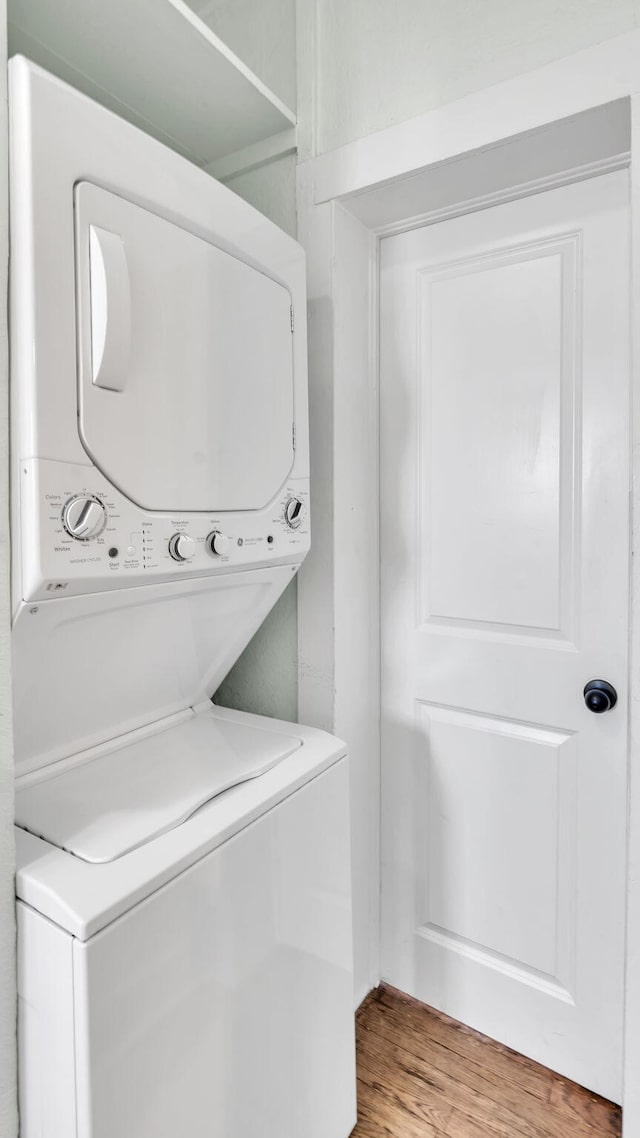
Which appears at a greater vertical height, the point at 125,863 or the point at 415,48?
the point at 415,48

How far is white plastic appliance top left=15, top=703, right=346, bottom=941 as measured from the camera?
0.79 m

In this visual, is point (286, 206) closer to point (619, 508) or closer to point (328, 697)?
point (619, 508)

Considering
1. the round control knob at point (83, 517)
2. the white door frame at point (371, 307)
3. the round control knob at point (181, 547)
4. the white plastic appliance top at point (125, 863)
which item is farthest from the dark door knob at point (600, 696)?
the round control knob at point (83, 517)

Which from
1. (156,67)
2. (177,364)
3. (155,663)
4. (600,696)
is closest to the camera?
(177,364)

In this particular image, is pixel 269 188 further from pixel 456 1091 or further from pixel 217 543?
pixel 456 1091

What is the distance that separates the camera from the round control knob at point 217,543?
109 centimetres

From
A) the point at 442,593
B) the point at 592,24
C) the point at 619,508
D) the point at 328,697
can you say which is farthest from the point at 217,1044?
the point at 592,24

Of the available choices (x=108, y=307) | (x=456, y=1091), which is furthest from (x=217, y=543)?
(x=456, y=1091)

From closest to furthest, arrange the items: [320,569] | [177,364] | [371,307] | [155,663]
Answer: [177,364]
[155,663]
[320,569]
[371,307]

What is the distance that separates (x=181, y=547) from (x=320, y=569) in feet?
1.91

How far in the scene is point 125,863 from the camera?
2.85 feet

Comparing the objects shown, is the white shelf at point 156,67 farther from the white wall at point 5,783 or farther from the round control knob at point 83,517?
the round control knob at point 83,517

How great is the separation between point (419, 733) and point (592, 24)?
159 centimetres

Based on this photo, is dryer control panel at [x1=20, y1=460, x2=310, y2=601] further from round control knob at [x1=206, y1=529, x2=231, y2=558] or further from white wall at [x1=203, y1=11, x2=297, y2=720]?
white wall at [x1=203, y1=11, x2=297, y2=720]
